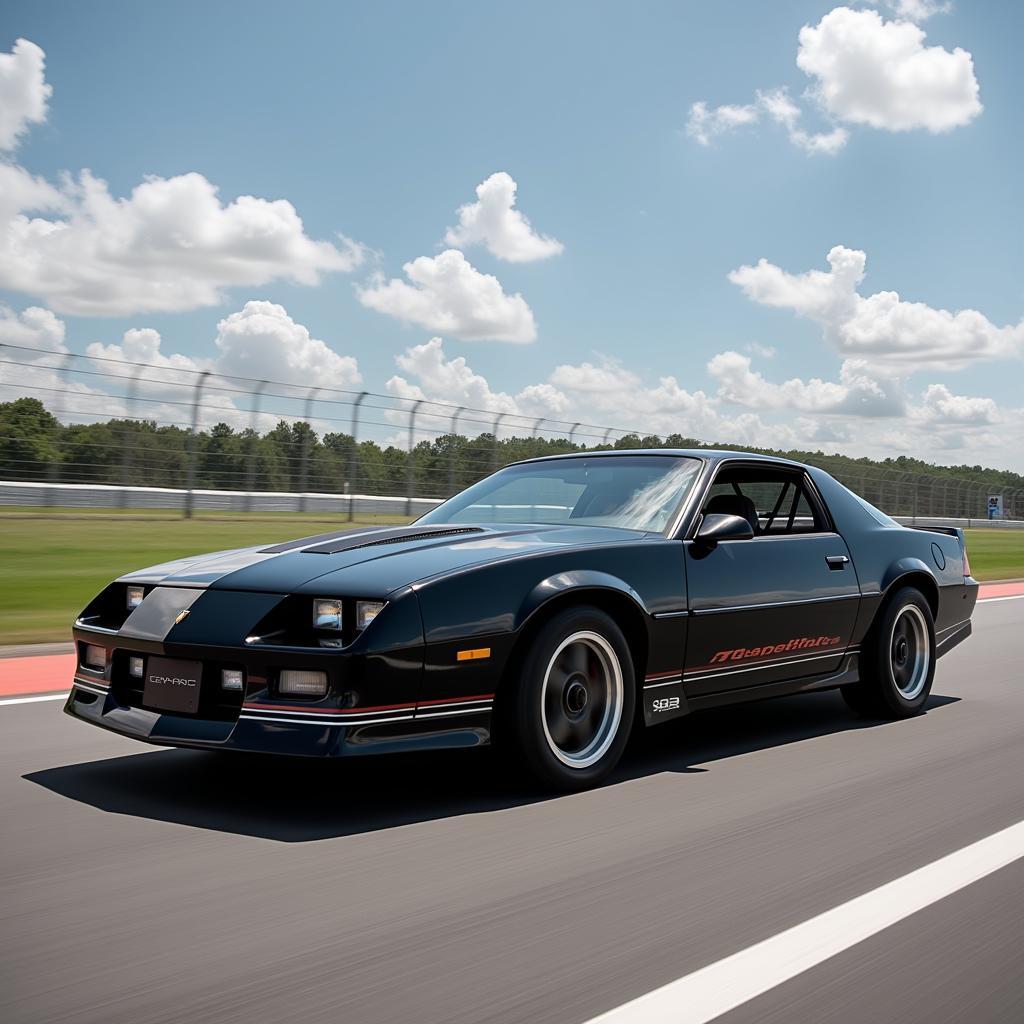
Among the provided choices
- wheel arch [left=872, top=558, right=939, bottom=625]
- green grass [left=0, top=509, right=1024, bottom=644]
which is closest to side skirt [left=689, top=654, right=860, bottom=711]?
wheel arch [left=872, top=558, right=939, bottom=625]

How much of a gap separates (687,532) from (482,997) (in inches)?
112

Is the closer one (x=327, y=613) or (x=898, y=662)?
(x=327, y=613)

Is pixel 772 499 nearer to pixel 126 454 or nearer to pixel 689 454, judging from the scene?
pixel 689 454

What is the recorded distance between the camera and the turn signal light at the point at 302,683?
400cm

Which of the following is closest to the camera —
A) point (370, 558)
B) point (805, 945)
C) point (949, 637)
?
point (805, 945)

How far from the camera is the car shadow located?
162 inches

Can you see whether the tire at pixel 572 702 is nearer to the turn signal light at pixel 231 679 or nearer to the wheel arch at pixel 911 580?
the turn signal light at pixel 231 679

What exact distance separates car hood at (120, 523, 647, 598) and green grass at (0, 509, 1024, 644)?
4579mm

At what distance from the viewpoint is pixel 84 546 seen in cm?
1503

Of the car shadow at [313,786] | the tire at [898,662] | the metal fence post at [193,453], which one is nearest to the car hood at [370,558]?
the car shadow at [313,786]

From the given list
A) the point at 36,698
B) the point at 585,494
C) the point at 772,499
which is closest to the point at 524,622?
the point at 585,494

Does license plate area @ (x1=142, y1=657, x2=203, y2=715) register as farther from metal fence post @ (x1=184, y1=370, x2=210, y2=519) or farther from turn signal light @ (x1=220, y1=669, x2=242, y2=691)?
metal fence post @ (x1=184, y1=370, x2=210, y2=519)

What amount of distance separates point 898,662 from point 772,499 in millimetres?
1181

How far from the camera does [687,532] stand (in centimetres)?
519
